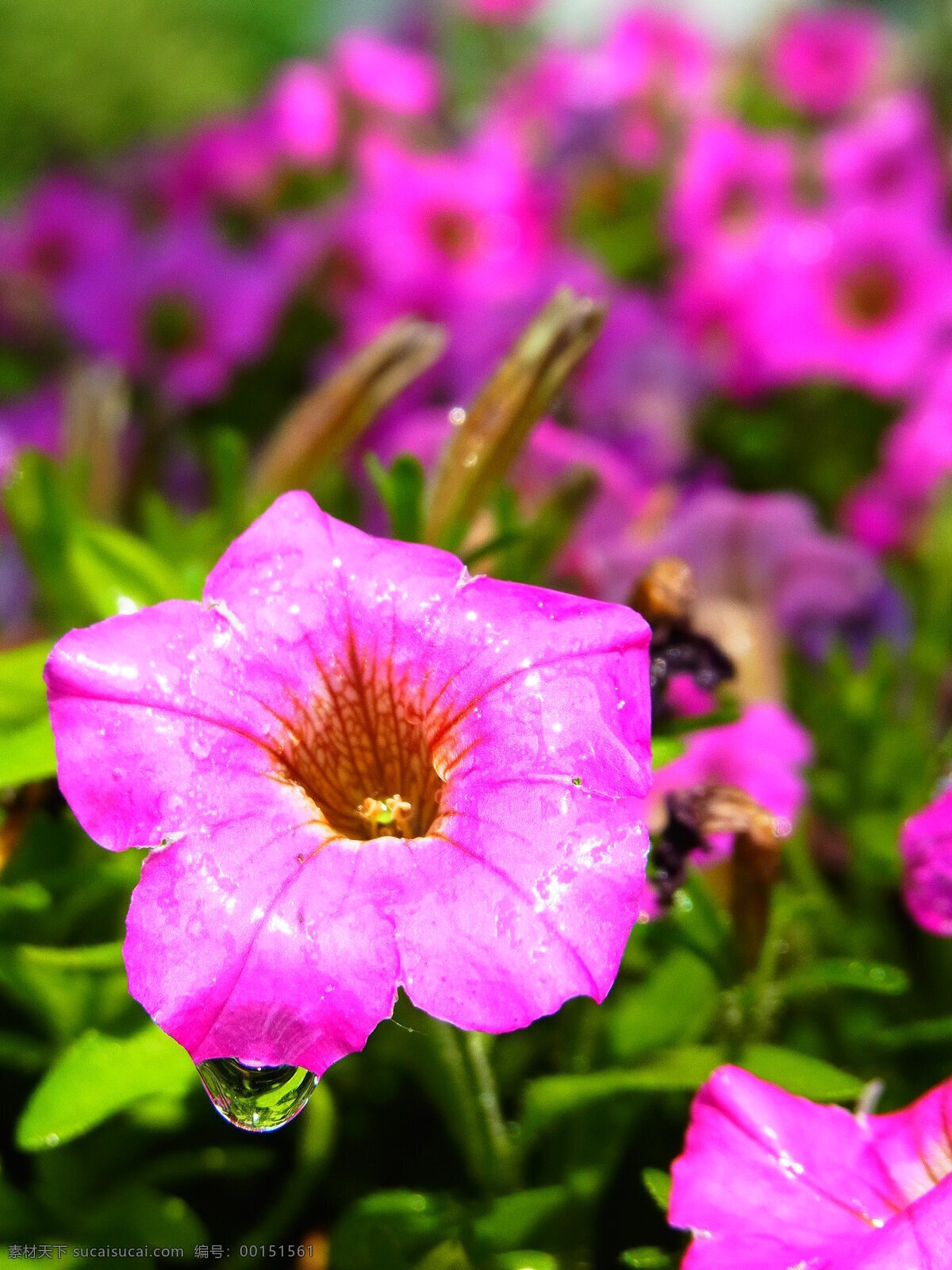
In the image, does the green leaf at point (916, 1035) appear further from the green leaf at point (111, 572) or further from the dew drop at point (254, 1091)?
the green leaf at point (111, 572)

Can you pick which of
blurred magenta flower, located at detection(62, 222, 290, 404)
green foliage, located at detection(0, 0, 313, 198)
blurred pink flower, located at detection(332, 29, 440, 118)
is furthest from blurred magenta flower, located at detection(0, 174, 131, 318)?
green foliage, located at detection(0, 0, 313, 198)

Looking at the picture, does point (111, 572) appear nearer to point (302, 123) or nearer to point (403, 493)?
point (403, 493)

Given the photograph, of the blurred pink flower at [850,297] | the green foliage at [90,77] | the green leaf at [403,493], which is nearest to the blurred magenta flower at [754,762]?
the green leaf at [403,493]

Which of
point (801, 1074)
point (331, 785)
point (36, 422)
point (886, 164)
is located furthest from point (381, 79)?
point (801, 1074)

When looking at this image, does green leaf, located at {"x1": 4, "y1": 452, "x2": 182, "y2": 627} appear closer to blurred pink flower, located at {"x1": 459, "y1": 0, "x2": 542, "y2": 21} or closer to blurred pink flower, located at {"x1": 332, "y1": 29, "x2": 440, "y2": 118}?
blurred pink flower, located at {"x1": 332, "y1": 29, "x2": 440, "y2": 118}

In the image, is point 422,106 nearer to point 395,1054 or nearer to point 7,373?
point 7,373

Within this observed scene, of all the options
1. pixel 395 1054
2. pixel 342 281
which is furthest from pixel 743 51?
pixel 395 1054

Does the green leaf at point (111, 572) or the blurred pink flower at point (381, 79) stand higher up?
the blurred pink flower at point (381, 79)
